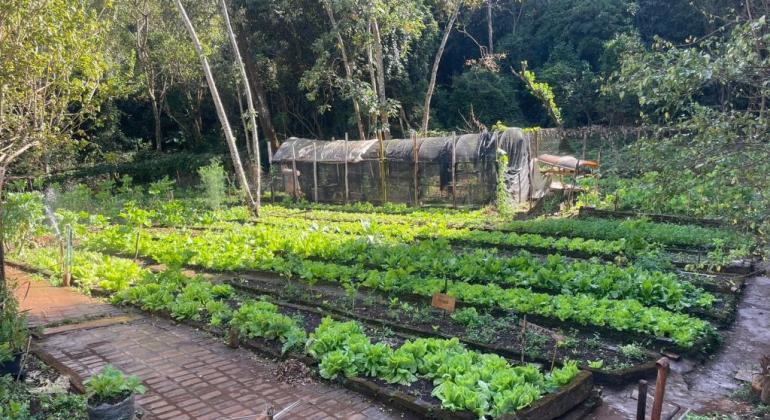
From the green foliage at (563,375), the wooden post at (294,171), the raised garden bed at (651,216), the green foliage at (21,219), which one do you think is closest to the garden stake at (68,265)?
the green foliage at (21,219)

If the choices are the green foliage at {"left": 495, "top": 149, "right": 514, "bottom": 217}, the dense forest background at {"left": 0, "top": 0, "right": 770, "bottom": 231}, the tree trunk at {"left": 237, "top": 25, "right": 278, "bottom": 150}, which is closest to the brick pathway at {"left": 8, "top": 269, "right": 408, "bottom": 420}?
the dense forest background at {"left": 0, "top": 0, "right": 770, "bottom": 231}

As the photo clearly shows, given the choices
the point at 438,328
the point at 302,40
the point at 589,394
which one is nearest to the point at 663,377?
the point at 589,394

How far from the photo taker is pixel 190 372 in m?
6.06

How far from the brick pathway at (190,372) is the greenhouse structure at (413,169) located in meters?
11.0

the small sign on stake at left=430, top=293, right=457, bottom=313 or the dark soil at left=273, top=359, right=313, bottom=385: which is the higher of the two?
the small sign on stake at left=430, top=293, right=457, bottom=313

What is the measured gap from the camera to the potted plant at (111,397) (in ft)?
14.2

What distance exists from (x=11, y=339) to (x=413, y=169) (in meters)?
14.0

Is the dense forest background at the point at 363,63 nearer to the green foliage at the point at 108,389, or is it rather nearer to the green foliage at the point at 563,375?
the green foliage at the point at 563,375

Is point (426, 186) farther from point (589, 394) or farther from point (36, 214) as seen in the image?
point (589, 394)

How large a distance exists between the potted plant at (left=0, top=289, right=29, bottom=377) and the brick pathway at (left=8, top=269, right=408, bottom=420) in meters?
0.77

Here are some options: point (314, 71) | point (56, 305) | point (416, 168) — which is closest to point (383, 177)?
point (416, 168)

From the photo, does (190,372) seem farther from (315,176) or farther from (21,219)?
(315,176)

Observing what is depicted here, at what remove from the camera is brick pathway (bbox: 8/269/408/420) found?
17.0 ft

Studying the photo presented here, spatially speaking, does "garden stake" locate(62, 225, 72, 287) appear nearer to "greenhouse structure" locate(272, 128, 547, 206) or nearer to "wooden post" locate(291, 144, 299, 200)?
"greenhouse structure" locate(272, 128, 547, 206)
